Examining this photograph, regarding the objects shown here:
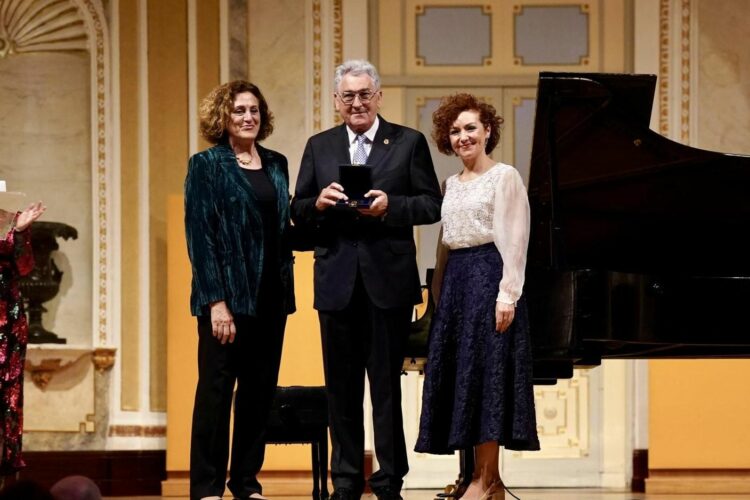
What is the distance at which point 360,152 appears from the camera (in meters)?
4.07

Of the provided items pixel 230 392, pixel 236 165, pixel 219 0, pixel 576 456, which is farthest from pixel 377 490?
pixel 219 0

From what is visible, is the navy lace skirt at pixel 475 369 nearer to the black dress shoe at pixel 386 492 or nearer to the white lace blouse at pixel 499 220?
the white lace blouse at pixel 499 220

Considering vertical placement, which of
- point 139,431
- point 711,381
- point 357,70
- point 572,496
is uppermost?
point 357,70

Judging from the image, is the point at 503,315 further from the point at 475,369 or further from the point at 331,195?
the point at 331,195

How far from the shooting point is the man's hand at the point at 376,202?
152 inches

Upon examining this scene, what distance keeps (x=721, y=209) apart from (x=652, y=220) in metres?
0.29

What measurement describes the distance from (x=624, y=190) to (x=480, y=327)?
1.05 metres

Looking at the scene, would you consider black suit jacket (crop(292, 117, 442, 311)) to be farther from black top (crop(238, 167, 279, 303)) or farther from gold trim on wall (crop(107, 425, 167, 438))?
gold trim on wall (crop(107, 425, 167, 438))

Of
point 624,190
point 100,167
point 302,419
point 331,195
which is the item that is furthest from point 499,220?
point 100,167

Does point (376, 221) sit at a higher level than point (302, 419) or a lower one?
higher

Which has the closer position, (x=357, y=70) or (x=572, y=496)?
(x=357, y=70)

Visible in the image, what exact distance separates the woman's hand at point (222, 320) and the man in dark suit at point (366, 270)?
0.31 metres

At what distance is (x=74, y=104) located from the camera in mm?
7496

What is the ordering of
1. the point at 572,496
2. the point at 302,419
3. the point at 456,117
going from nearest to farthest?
the point at 456,117 → the point at 302,419 → the point at 572,496
